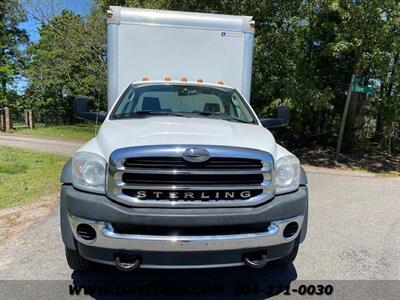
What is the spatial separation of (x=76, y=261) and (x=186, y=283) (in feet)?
3.38

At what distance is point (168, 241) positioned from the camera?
9.80 ft

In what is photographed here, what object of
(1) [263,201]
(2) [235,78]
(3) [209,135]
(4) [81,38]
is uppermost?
(4) [81,38]

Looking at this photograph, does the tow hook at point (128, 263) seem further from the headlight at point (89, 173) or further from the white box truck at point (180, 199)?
the headlight at point (89, 173)

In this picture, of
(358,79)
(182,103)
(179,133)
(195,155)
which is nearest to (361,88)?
(358,79)

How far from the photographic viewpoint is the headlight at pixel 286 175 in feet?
11.0

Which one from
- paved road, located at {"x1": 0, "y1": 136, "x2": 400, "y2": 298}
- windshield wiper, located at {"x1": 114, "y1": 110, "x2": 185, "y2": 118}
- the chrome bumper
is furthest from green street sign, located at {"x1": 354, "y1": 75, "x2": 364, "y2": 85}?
the chrome bumper

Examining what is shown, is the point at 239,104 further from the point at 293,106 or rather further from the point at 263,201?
the point at 293,106

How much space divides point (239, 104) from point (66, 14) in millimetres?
17850

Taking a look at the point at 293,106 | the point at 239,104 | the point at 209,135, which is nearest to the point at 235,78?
the point at 239,104

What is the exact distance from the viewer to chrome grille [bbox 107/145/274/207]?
10.1 ft

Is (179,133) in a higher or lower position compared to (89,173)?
higher

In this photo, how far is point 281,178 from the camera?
11.1 ft

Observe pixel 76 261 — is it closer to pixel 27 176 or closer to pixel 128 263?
pixel 128 263

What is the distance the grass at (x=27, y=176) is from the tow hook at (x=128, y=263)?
13.4ft
